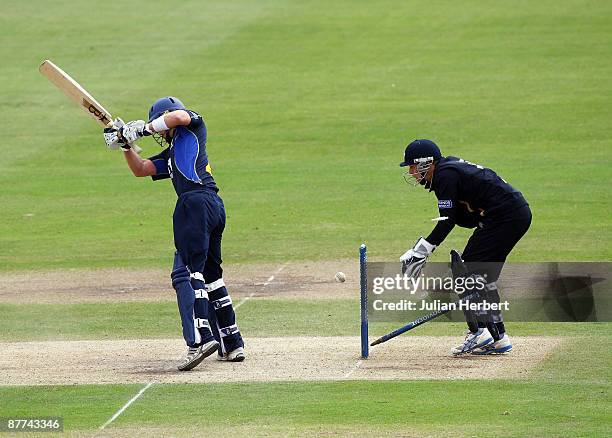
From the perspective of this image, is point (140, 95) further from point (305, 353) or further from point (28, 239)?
point (305, 353)

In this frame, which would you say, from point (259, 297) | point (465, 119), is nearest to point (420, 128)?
point (465, 119)

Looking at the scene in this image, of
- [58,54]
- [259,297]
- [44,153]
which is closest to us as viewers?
[259,297]

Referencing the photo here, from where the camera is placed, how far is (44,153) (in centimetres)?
2461

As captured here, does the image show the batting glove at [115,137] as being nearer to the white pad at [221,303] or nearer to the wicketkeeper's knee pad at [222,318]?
the wicketkeeper's knee pad at [222,318]

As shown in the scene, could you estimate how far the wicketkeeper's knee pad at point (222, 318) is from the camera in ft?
37.0

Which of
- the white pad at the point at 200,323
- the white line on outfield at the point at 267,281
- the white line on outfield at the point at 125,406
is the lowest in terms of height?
the white line on outfield at the point at 267,281

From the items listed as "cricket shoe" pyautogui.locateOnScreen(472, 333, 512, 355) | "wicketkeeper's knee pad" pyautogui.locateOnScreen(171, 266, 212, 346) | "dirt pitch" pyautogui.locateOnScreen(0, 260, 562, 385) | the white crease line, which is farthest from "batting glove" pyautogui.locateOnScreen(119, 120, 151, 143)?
"cricket shoe" pyautogui.locateOnScreen(472, 333, 512, 355)

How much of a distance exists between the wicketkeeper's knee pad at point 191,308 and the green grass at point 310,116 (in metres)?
6.21

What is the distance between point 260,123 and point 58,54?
7.39 m

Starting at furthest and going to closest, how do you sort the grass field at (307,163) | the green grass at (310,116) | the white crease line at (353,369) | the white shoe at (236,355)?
the green grass at (310,116)
the white shoe at (236,355)
the white crease line at (353,369)
the grass field at (307,163)

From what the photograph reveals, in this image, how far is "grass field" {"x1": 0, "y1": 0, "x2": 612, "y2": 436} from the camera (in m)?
9.64

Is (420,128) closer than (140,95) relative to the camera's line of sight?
Yes

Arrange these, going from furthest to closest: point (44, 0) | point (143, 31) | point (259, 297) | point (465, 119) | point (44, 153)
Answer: point (44, 0)
point (143, 31)
point (465, 119)
point (44, 153)
point (259, 297)

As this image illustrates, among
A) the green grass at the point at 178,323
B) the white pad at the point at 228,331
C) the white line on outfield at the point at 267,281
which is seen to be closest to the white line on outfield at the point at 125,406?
the white pad at the point at 228,331
